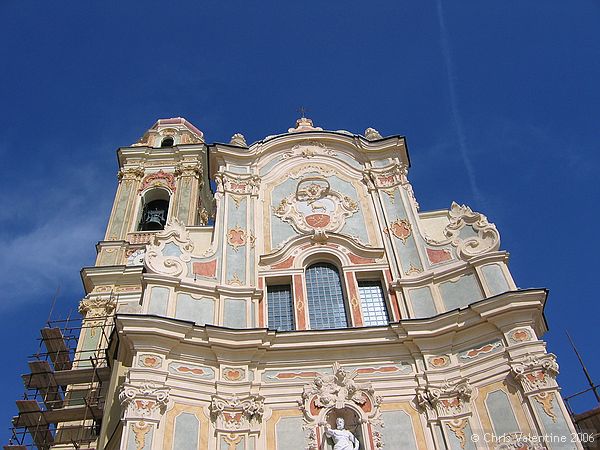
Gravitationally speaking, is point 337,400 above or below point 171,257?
below

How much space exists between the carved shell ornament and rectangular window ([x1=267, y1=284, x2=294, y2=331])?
2.03 metres

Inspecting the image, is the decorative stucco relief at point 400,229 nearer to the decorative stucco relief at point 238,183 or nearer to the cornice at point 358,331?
the cornice at point 358,331

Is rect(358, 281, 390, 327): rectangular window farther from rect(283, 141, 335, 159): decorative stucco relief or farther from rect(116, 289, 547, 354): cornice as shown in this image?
rect(283, 141, 335, 159): decorative stucco relief

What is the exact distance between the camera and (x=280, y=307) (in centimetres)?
1606

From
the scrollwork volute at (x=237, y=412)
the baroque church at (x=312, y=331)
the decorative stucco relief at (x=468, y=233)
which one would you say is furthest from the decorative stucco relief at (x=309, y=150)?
the scrollwork volute at (x=237, y=412)

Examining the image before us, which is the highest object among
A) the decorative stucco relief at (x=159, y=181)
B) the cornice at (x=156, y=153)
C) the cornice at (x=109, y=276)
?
the cornice at (x=156, y=153)

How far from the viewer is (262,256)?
16891mm

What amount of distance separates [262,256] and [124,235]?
9874mm

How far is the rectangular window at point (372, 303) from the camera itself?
1555cm

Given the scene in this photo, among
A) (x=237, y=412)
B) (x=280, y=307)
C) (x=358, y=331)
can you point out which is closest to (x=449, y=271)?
(x=358, y=331)

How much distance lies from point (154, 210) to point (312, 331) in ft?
49.3

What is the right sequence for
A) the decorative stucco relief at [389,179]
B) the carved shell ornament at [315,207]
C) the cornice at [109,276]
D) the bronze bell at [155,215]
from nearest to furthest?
the carved shell ornament at [315,207] < the decorative stucco relief at [389,179] < the cornice at [109,276] < the bronze bell at [155,215]

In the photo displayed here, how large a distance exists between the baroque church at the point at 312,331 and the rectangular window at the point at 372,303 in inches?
1.9

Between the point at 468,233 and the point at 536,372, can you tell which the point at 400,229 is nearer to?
the point at 468,233
